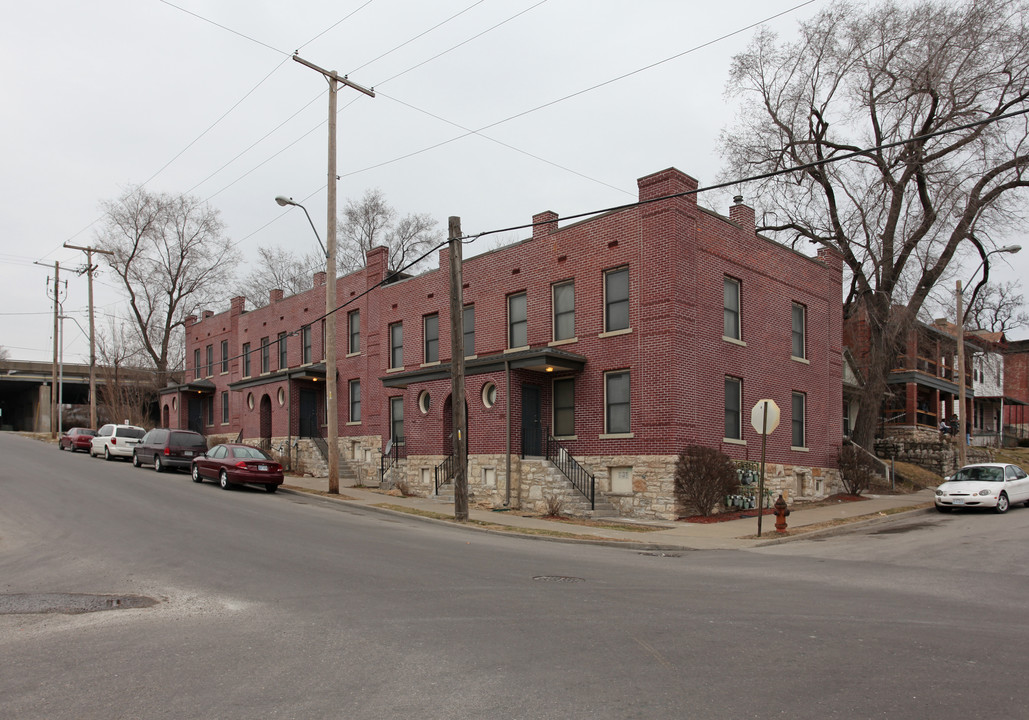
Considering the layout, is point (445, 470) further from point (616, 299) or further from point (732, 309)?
point (732, 309)

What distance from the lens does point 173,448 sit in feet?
96.5

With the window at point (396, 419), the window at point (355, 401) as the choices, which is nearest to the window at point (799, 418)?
the window at point (396, 419)

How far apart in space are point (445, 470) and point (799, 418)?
11.9 metres

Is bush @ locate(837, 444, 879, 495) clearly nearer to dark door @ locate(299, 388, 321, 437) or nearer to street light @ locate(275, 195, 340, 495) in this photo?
street light @ locate(275, 195, 340, 495)

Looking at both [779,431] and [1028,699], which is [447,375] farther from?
[1028,699]

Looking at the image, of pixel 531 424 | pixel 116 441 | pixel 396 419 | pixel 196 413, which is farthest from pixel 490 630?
pixel 196 413

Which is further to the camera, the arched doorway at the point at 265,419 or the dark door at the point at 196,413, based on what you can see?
the dark door at the point at 196,413

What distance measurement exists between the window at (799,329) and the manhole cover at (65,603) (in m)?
22.3

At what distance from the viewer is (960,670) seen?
6281 millimetres

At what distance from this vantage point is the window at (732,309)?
23344 millimetres

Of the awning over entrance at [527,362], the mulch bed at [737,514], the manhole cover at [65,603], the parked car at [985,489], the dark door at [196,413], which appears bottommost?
the mulch bed at [737,514]

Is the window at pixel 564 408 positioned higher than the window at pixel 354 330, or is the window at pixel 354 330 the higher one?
the window at pixel 354 330

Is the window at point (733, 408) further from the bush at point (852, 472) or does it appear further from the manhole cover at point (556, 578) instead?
the manhole cover at point (556, 578)

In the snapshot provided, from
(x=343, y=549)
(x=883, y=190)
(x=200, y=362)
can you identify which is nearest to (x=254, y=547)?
(x=343, y=549)
